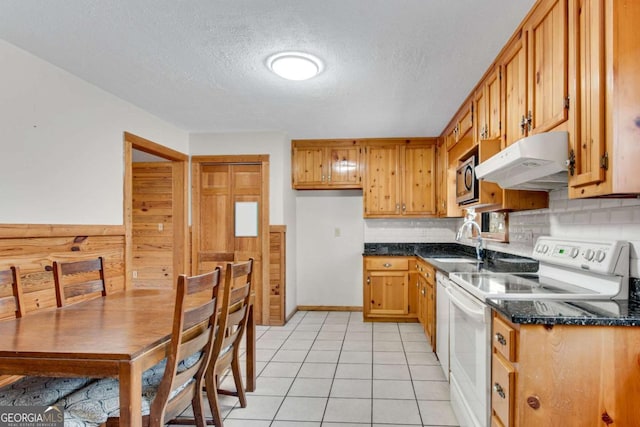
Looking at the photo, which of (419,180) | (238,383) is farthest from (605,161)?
(419,180)

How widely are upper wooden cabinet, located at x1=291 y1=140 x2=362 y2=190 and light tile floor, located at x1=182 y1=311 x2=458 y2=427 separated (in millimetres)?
1749

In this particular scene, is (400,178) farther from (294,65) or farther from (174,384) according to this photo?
(174,384)

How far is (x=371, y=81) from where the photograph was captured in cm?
258

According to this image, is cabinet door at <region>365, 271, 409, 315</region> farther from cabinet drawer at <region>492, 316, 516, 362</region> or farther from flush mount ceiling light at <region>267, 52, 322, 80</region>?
cabinet drawer at <region>492, 316, 516, 362</region>

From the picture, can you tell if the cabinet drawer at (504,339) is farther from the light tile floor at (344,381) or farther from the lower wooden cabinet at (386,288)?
the lower wooden cabinet at (386,288)

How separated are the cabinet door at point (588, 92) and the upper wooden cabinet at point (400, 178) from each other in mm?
2823

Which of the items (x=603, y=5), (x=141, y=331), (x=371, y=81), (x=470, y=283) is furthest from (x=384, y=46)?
(x=141, y=331)

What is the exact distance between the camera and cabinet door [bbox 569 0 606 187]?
4.18ft

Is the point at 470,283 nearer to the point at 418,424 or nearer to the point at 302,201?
the point at 418,424

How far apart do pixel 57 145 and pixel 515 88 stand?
2.99 m

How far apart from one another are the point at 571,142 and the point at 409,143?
9.51 feet

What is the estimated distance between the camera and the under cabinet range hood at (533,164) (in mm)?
1495

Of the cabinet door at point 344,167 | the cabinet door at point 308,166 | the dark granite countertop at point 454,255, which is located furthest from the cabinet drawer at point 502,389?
the cabinet door at point 308,166

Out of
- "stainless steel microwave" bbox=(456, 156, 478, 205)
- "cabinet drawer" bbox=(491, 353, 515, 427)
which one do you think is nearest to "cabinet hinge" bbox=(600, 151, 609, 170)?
"cabinet drawer" bbox=(491, 353, 515, 427)
